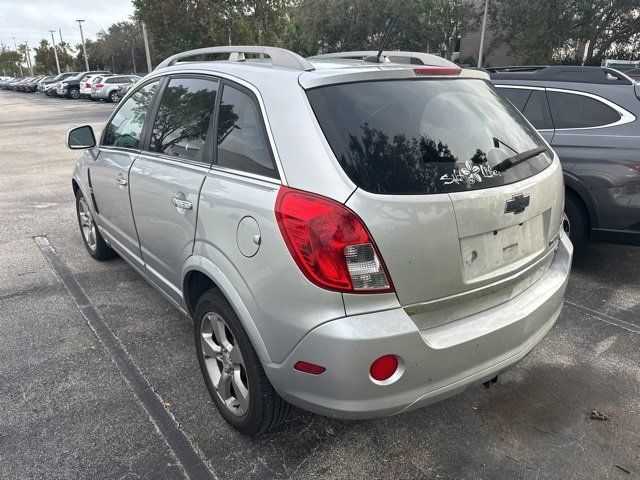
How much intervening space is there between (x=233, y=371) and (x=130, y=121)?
82.5 inches

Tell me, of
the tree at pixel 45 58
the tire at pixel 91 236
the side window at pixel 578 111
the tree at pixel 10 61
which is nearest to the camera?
the side window at pixel 578 111

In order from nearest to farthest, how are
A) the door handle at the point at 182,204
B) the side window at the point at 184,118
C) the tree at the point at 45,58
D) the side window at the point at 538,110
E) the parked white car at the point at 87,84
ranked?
the door handle at the point at 182,204, the side window at the point at 184,118, the side window at the point at 538,110, the parked white car at the point at 87,84, the tree at the point at 45,58

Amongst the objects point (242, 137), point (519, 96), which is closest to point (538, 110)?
point (519, 96)

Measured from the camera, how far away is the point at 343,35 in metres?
40.4

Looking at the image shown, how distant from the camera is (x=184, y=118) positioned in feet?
9.44

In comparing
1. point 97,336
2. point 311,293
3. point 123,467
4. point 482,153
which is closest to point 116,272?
point 97,336

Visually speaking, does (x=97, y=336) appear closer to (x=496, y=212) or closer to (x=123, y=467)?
(x=123, y=467)

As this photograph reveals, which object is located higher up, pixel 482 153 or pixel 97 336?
pixel 482 153

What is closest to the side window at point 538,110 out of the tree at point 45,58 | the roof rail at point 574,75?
the roof rail at point 574,75

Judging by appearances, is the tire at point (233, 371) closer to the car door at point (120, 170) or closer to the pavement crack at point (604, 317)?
the car door at point (120, 170)

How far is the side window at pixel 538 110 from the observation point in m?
4.70

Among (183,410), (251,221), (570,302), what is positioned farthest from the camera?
(570,302)

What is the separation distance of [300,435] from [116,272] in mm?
2769

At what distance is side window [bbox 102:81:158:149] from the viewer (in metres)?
3.38
